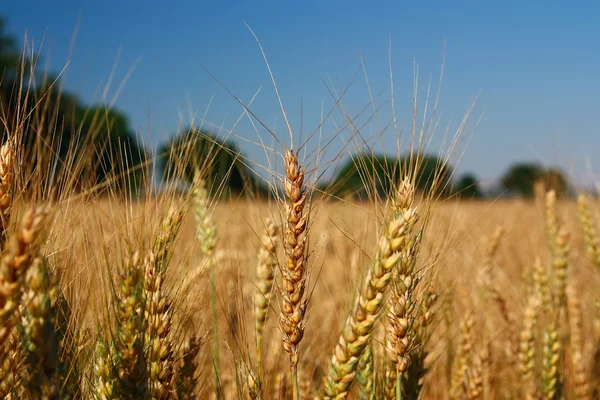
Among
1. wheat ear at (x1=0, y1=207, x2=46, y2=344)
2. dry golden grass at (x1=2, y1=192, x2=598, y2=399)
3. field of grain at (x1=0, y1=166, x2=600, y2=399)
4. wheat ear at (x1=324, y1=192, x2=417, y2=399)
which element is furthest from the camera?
dry golden grass at (x1=2, y1=192, x2=598, y2=399)

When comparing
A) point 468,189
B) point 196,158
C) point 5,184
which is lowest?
point 5,184

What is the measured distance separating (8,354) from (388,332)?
0.93 meters

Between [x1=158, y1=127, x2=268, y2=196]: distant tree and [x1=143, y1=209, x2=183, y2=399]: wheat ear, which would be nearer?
[x1=143, y1=209, x2=183, y2=399]: wheat ear

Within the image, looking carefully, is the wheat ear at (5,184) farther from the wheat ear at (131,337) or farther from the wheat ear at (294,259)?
the wheat ear at (294,259)

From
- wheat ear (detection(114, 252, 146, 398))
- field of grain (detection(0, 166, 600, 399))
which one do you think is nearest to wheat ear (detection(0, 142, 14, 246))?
field of grain (detection(0, 166, 600, 399))

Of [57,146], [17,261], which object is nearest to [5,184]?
[57,146]

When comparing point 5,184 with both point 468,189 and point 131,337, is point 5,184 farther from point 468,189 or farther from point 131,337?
point 468,189

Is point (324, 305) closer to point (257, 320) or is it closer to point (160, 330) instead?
point (257, 320)

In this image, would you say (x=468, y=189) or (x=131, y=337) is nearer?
(x=131, y=337)

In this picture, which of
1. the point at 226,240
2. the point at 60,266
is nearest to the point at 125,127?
the point at 226,240

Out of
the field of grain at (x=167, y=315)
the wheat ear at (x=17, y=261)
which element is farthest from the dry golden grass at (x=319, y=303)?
the wheat ear at (x=17, y=261)

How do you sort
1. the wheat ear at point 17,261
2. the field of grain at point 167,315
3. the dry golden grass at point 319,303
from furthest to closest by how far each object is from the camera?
the dry golden grass at point 319,303 < the field of grain at point 167,315 < the wheat ear at point 17,261

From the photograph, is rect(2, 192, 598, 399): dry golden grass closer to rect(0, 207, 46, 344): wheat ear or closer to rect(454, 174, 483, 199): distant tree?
rect(454, 174, 483, 199): distant tree

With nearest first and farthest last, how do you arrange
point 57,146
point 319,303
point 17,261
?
point 17,261 < point 57,146 < point 319,303
